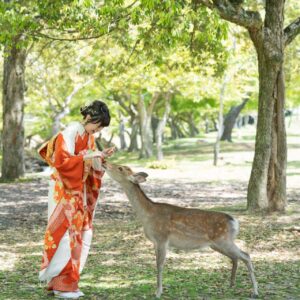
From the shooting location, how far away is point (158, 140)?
1176 inches

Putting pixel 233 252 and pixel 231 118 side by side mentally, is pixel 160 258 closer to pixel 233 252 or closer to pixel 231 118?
pixel 233 252

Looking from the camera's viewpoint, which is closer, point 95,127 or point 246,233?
point 95,127

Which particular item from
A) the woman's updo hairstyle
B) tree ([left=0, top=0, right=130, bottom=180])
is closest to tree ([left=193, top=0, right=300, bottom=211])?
tree ([left=0, top=0, right=130, bottom=180])

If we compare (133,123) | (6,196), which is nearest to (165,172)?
(6,196)

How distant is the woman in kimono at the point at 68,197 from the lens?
5824mm

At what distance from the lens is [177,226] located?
5938 mm

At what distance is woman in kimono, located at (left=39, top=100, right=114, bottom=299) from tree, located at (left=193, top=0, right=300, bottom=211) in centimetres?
545

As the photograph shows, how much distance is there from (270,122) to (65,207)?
6.19m

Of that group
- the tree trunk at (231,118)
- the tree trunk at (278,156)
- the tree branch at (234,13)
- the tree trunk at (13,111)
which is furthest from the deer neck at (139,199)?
the tree trunk at (231,118)

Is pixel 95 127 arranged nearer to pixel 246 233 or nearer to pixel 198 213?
pixel 198 213

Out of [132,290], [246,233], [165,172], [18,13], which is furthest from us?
[165,172]

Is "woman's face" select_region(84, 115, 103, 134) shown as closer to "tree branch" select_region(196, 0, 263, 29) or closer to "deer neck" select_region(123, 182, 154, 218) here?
"deer neck" select_region(123, 182, 154, 218)

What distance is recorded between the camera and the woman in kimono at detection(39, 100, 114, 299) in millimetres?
5824

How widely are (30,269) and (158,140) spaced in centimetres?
2234
